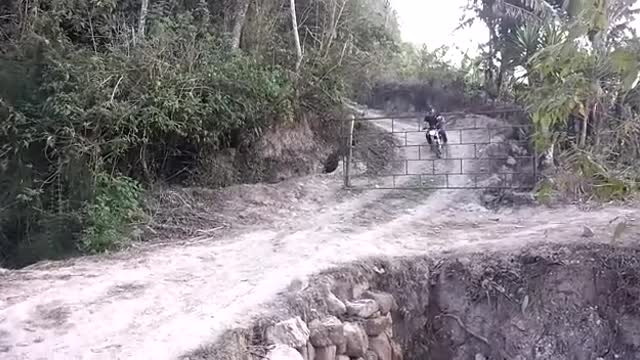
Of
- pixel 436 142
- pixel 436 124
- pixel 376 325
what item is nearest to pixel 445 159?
pixel 436 142

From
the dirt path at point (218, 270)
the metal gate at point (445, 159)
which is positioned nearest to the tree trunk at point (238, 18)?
the metal gate at point (445, 159)

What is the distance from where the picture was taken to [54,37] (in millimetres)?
9000

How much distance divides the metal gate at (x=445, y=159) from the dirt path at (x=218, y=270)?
1.05 metres

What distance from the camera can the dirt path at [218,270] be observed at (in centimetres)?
484

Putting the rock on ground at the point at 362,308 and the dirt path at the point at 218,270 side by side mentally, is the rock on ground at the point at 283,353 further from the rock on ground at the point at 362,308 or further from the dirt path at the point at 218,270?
the rock on ground at the point at 362,308

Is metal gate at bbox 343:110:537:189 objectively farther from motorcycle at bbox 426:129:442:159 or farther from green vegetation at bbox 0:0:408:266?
green vegetation at bbox 0:0:408:266

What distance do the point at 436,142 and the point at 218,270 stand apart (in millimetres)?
7833

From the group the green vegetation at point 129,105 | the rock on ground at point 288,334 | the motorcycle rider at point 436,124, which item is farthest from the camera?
the motorcycle rider at point 436,124

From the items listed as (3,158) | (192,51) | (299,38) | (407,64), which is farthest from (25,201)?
(407,64)

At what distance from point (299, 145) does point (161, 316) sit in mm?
7507

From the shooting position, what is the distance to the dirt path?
4.84 m

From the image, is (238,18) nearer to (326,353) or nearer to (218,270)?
(218,270)

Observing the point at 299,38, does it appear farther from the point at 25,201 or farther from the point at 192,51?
the point at 25,201

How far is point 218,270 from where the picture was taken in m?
6.71
